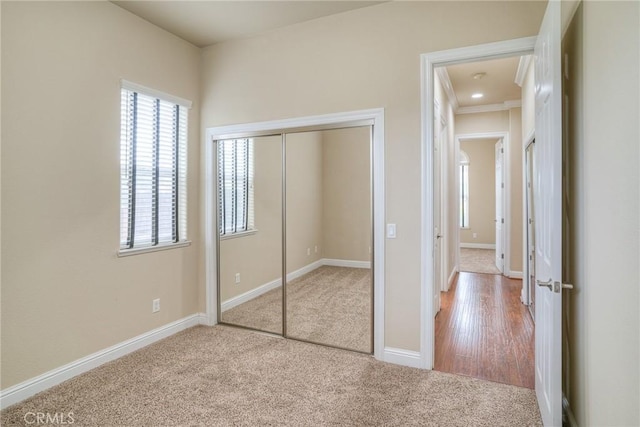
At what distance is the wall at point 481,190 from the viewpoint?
923cm

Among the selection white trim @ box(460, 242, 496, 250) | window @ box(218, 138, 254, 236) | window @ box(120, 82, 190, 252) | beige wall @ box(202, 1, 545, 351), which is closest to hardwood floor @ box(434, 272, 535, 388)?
beige wall @ box(202, 1, 545, 351)

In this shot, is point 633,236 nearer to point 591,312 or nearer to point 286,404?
point 591,312

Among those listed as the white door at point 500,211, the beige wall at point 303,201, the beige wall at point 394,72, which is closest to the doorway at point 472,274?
the white door at point 500,211

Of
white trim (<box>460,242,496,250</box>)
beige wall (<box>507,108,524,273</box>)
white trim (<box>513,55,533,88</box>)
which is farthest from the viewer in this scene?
white trim (<box>460,242,496,250</box>)

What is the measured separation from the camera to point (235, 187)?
3.69m

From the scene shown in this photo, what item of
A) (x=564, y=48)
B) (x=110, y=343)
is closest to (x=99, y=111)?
(x=110, y=343)

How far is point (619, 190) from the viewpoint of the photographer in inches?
51.9

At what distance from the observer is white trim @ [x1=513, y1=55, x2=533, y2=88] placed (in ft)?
12.6

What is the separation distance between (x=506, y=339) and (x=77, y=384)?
3.67m

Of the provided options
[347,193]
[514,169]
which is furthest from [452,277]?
[347,193]

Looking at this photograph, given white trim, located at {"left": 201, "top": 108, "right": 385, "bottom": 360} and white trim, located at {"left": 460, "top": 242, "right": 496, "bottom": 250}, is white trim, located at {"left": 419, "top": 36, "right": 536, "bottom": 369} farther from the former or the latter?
white trim, located at {"left": 460, "top": 242, "right": 496, "bottom": 250}

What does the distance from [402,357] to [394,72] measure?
7.59 ft

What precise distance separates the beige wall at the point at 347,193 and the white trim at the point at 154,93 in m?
1.52

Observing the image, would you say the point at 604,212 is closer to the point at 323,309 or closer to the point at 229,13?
the point at 323,309
